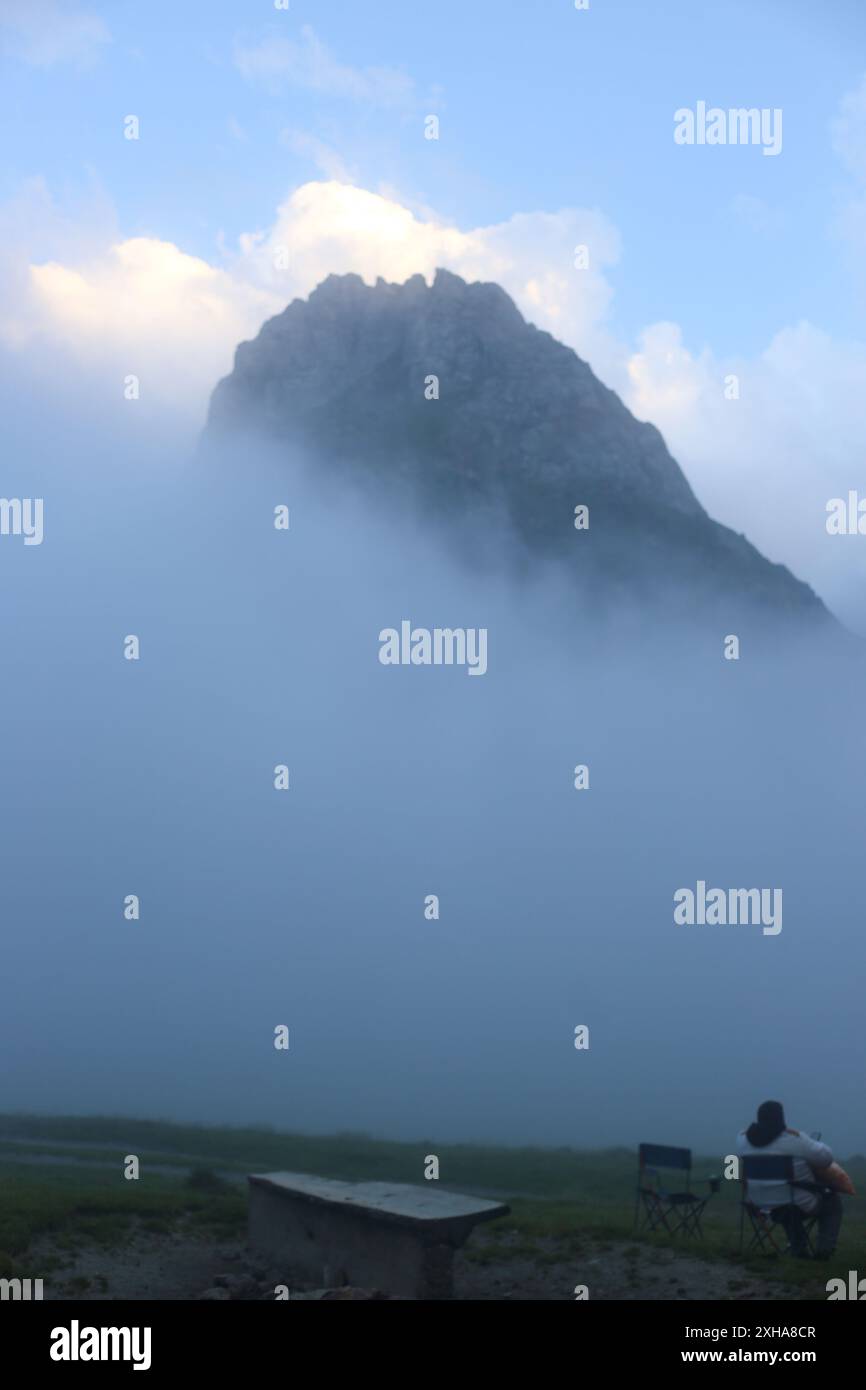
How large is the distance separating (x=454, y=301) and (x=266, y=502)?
33.9 m

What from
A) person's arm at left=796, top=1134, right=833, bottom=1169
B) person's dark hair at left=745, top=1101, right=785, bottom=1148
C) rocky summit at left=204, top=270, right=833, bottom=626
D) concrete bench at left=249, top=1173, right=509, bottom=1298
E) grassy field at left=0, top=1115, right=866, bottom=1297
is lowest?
grassy field at left=0, top=1115, right=866, bottom=1297

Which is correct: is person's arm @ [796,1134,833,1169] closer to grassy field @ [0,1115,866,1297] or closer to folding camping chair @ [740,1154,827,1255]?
folding camping chair @ [740,1154,827,1255]

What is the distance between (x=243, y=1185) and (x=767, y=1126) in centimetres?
1155

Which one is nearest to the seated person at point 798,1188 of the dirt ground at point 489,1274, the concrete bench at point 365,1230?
the dirt ground at point 489,1274

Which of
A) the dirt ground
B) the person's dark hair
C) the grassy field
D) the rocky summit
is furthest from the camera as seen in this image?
the rocky summit

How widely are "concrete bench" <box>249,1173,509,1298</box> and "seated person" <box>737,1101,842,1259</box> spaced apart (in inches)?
109

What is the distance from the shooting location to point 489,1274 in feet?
45.4

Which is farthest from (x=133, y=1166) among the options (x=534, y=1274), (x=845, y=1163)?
(x=845, y=1163)

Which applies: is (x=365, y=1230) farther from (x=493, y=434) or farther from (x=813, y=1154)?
(x=493, y=434)

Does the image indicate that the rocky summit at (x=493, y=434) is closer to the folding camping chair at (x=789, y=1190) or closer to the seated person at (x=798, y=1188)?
the seated person at (x=798, y=1188)

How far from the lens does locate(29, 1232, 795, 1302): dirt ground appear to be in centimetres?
1230

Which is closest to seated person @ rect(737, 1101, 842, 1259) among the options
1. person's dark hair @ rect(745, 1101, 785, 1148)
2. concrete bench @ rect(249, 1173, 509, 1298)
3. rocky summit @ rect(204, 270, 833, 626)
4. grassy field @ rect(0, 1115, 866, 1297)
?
person's dark hair @ rect(745, 1101, 785, 1148)

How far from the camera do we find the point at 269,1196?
14836mm

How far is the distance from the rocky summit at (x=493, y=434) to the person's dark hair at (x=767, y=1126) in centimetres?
13430
